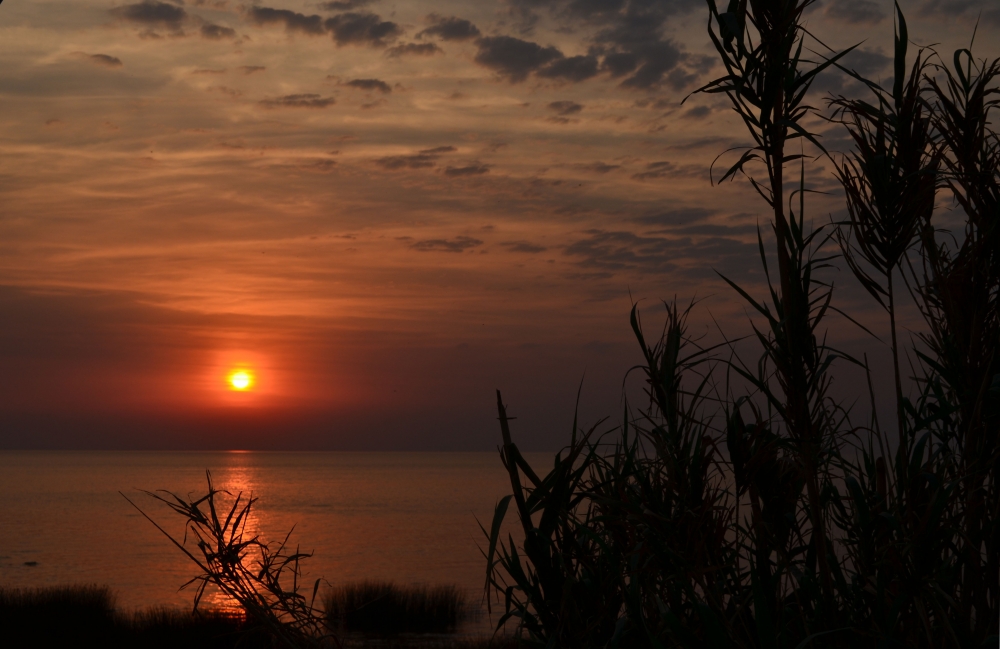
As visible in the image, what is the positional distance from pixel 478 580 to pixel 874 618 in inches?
1662

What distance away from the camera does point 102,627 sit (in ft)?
67.3

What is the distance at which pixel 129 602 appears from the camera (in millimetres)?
34812

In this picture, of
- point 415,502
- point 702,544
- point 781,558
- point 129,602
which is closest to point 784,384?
point 702,544

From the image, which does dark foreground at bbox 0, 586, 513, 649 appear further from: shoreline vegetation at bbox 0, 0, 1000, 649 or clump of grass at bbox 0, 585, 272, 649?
shoreline vegetation at bbox 0, 0, 1000, 649

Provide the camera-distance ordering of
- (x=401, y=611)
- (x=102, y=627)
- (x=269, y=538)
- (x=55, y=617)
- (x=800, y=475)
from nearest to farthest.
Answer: (x=800, y=475)
(x=102, y=627)
(x=55, y=617)
(x=401, y=611)
(x=269, y=538)

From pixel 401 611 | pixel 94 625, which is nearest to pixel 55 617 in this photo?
pixel 94 625

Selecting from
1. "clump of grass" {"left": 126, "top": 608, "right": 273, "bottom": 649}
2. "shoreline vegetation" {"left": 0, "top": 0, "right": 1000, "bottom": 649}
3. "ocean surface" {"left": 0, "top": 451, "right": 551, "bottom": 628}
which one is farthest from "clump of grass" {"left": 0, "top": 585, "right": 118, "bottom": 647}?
"shoreline vegetation" {"left": 0, "top": 0, "right": 1000, "bottom": 649}

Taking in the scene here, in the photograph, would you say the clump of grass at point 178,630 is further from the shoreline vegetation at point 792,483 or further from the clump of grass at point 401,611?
the shoreline vegetation at point 792,483

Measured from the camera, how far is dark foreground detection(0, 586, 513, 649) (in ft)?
62.8

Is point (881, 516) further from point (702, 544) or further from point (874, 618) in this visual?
point (702, 544)

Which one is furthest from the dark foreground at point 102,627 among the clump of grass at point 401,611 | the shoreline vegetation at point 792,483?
the shoreline vegetation at point 792,483

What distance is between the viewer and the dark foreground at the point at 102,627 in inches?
754

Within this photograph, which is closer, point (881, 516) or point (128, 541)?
point (881, 516)

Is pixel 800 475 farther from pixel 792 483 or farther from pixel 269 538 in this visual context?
pixel 269 538
